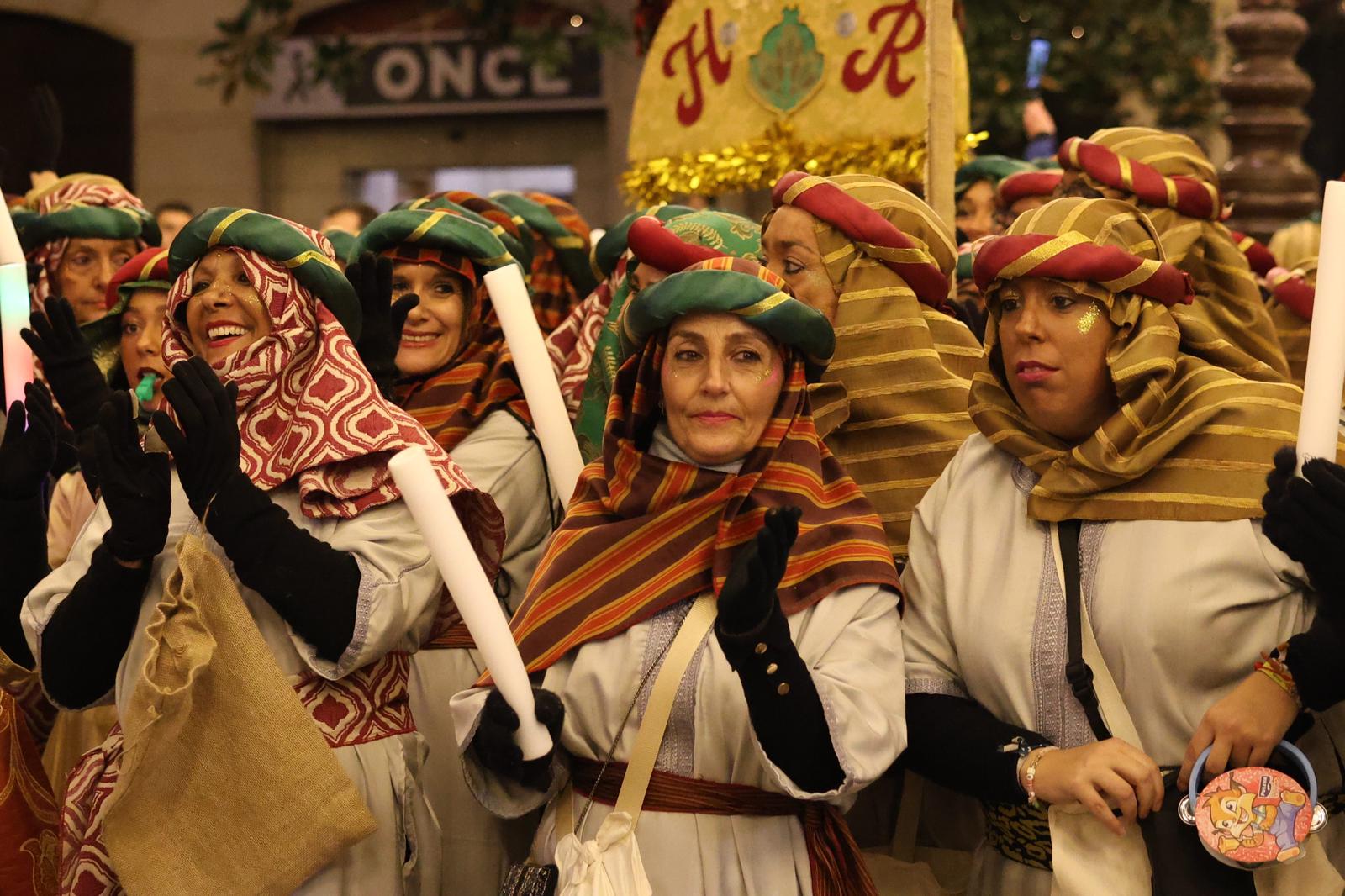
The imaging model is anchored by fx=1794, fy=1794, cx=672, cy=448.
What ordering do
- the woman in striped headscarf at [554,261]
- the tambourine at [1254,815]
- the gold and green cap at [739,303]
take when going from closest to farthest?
the tambourine at [1254,815] → the gold and green cap at [739,303] → the woman in striped headscarf at [554,261]

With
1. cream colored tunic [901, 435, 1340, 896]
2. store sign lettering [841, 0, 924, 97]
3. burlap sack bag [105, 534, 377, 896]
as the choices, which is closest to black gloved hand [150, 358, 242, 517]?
burlap sack bag [105, 534, 377, 896]

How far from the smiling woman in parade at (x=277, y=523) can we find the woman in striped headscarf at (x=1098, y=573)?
0.98 meters

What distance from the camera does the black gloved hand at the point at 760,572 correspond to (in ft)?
8.79

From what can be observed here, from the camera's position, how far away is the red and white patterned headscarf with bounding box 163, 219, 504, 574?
328cm

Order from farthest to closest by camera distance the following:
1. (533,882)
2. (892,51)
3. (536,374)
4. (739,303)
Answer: (892,51)
(536,374)
(739,303)
(533,882)

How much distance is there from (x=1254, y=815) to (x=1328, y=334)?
0.77 metres

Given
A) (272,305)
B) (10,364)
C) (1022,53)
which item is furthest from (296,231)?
(1022,53)

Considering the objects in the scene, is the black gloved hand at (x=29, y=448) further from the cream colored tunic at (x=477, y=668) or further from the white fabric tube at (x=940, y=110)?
the white fabric tube at (x=940, y=110)

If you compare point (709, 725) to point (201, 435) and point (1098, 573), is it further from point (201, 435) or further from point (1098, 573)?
point (201, 435)

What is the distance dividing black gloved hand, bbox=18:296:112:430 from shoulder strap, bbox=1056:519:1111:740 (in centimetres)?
218

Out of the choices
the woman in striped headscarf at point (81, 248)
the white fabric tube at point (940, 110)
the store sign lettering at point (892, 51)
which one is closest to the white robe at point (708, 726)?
the white fabric tube at point (940, 110)

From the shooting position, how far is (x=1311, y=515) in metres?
2.73

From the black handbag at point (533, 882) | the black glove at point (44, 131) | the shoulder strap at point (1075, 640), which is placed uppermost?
the black glove at point (44, 131)

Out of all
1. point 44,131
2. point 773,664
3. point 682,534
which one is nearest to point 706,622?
point 682,534
